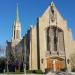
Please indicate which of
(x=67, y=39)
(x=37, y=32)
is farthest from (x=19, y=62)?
(x=67, y=39)

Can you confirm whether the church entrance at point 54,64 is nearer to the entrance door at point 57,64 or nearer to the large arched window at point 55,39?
the entrance door at point 57,64

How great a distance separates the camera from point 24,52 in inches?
2778

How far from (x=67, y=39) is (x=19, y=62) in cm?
1375

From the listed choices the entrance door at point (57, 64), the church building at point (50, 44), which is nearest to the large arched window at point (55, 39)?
the church building at point (50, 44)

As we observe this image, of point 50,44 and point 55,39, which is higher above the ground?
point 55,39

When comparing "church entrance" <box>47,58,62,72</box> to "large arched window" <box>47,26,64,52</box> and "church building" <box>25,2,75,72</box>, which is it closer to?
"church building" <box>25,2,75,72</box>

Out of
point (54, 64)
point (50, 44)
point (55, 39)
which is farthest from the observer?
point (55, 39)

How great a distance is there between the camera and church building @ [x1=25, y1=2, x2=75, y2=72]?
68312 mm

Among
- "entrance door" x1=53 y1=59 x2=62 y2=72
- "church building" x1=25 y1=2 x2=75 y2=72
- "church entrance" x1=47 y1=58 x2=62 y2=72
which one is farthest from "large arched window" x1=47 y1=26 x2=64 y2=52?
"entrance door" x1=53 y1=59 x2=62 y2=72

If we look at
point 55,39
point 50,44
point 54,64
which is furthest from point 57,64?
point 55,39

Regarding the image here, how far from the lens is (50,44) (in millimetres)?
70000

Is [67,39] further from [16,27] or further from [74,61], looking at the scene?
[16,27]

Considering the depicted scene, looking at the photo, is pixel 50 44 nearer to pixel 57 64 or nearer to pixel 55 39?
pixel 55 39

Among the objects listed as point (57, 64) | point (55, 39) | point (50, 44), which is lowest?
point (57, 64)
